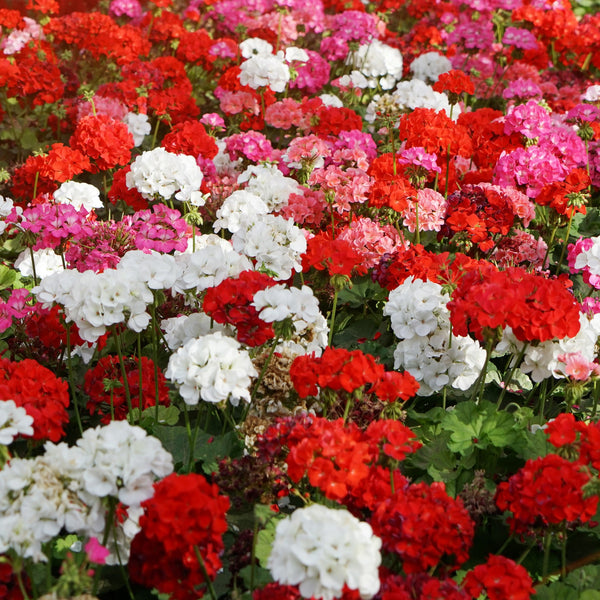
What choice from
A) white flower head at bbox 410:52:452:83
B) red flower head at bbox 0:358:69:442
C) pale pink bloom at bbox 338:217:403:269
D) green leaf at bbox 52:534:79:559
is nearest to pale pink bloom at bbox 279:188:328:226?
pale pink bloom at bbox 338:217:403:269

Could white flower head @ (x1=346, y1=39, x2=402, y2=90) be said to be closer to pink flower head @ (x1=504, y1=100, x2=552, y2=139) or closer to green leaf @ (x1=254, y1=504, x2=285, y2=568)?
pink flower head @ (x1=504, y1=100, x2=552, y2=139)

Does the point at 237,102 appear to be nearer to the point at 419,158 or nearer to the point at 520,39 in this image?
the point at 419,158

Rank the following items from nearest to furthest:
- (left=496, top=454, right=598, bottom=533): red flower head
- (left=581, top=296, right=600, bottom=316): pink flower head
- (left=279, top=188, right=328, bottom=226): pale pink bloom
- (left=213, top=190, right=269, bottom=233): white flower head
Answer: (left=496, top=454, right=598, bottom=533): red flower head → (left=581, top=296, right=600, bottom=316): pink flower head → (left=213, top=190, right=269, bottom=233): white flower head → (left=279, top=188, right=328, bottom=226): pale pink bloom

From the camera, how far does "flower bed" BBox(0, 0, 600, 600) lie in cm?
246

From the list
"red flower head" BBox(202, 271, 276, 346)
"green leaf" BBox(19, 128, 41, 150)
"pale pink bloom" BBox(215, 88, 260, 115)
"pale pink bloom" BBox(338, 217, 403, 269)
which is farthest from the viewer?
"green leaf" BBox(19, 128, 41, 150)

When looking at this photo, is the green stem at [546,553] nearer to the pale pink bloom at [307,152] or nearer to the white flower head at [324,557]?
the white flower head at [324,557]

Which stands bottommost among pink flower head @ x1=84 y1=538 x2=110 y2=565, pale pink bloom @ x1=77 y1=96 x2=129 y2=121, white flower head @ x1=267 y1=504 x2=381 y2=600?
pale pink bloom @ x1=77 y1=96 x2=129 y2=121

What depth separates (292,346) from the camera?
367 cm

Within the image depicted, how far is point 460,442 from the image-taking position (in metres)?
3.35

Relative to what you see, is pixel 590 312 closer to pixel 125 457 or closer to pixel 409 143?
pixel 409 143

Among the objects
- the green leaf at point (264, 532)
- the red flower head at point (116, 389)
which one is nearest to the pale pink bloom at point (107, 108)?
the red flower head at point (116, 389)

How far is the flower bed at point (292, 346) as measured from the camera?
2.46 meters

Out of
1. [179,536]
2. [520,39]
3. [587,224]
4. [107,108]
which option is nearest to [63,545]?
[179,536]

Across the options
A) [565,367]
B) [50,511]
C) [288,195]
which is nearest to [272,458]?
[50,511]
